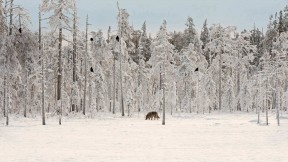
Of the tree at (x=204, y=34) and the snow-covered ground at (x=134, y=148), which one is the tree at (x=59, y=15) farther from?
the tree at (x=204, y=34)

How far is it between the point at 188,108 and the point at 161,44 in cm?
2530

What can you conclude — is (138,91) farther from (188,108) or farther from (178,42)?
(178,42)

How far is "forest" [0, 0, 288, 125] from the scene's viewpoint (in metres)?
34.1

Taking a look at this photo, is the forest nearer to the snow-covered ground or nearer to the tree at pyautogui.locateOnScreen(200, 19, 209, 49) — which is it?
the tree at pyautogui.locateOnScreen(200, 19, 209, 49)

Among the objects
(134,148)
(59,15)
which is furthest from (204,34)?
(134,148)

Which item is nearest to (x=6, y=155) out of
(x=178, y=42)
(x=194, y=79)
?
(x=194, y=79)

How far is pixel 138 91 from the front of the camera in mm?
69250

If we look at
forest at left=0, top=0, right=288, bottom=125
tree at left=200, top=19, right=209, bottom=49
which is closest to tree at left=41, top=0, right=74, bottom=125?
forest at left=0, top=0, right=288, bottom=125

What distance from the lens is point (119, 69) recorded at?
53125 mm

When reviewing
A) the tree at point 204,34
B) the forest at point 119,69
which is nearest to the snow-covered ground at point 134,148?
the forest at point 119,69

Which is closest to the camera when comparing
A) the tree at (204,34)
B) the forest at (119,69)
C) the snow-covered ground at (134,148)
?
the snow-covered ground at (134,148)

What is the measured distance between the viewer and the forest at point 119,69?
112ft

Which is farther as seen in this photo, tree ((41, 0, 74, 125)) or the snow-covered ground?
tree ((41, 0, 74, 125))

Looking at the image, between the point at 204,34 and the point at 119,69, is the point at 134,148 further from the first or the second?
the point at 204,34
